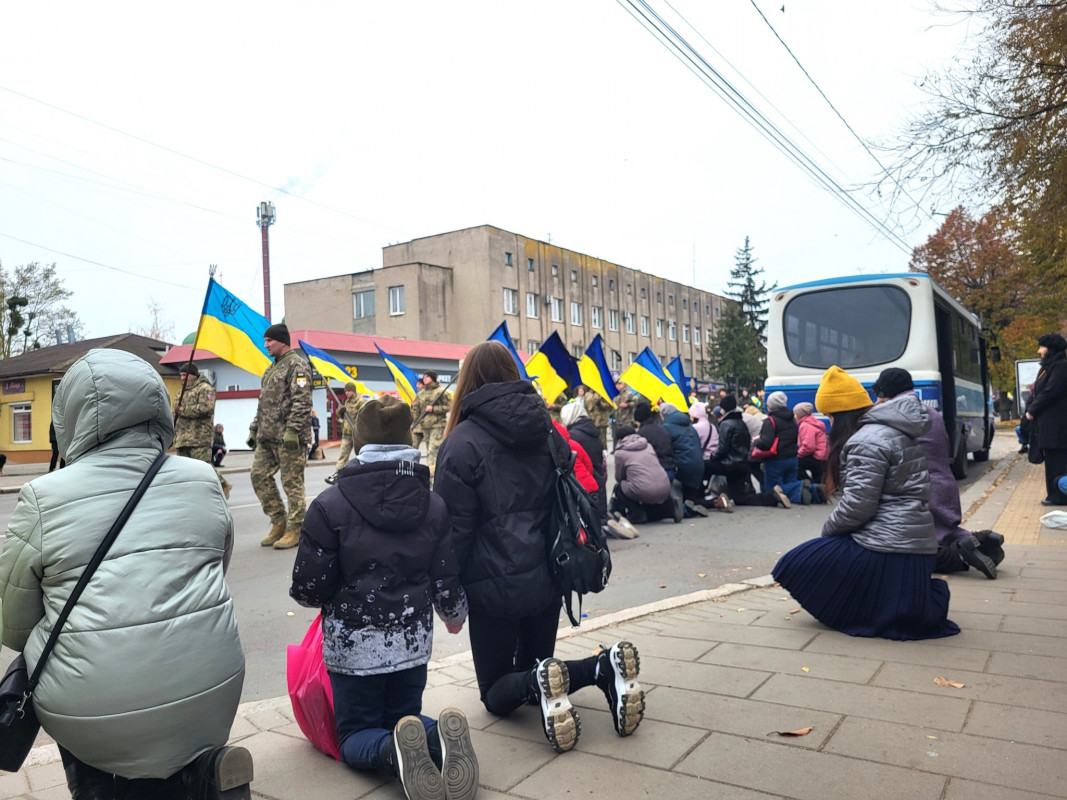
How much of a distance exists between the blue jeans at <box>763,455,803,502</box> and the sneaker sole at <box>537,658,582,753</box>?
9698 millimetres

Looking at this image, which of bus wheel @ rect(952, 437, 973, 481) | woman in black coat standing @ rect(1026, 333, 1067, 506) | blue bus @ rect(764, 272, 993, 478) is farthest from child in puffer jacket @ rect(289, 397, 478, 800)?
bus wheel @ rect(952, 437, 973, 481)

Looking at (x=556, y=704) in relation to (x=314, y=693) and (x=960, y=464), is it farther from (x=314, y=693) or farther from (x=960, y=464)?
(x=960, y=464)

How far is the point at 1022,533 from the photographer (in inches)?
358

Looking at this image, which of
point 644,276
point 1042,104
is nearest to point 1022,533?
point 1042,104

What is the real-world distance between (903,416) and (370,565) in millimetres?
3420

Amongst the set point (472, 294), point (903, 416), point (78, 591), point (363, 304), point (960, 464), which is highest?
point (472, 294)

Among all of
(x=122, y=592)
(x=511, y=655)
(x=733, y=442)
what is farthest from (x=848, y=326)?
(x=122, y=592)

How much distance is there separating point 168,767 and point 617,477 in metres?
Result: 8.47

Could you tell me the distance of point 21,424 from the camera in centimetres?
3391

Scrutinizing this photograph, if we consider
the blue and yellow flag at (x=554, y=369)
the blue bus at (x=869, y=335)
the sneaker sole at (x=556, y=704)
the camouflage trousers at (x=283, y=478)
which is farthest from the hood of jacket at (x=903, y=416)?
the blue bus at (x=869, y=335)

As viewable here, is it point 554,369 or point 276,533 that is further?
point 554,369

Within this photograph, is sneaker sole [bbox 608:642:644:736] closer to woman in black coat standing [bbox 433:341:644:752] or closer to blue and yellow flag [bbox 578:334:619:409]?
woman in black coat standing [bbox 433:341:644:752]

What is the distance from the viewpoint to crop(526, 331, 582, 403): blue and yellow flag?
12.5 m

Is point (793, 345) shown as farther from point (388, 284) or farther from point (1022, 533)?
point (388, 284)
